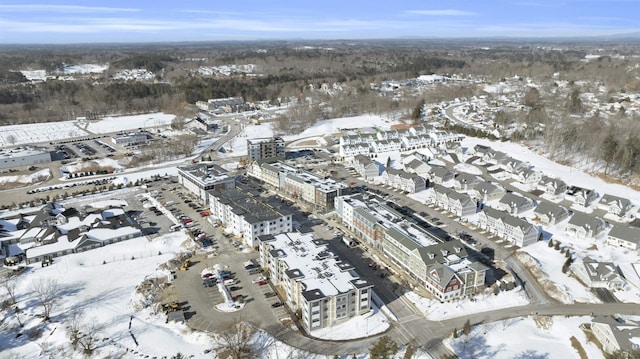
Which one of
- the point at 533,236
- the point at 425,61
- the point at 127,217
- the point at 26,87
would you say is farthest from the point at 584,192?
the point at 425,61

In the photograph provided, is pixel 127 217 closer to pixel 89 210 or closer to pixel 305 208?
pixel 89 210

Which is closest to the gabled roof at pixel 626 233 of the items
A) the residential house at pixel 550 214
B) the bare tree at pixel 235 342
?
the residential house at pixel 550 214

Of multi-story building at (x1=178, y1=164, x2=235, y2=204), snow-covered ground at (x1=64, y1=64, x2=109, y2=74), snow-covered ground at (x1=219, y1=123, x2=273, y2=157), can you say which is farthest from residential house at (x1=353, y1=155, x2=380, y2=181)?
snow-covered ground at (x1=64, y1=64, x2=109, y2=74)

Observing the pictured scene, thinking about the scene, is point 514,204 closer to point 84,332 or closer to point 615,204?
point 615,204

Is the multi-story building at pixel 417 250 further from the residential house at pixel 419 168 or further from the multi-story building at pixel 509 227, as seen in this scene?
the residential house at pixel 419 168

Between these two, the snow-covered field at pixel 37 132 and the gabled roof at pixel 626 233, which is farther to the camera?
the snow-covered field at pixel 37 132
